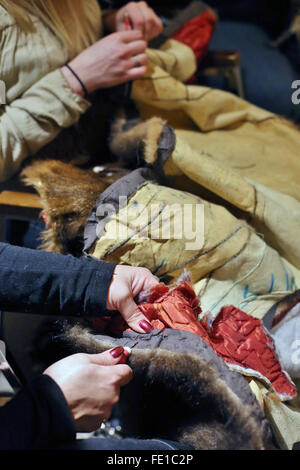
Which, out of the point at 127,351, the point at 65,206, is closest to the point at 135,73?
the point at 65,206

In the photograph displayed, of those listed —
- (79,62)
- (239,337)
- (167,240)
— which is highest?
(79,62)

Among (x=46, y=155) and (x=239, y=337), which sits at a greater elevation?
(x=46, y=155)

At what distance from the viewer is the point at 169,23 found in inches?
42.2

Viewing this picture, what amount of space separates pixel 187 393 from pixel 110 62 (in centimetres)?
65

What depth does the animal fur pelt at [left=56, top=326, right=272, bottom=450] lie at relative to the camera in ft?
1.53

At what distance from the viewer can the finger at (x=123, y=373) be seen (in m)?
0.49

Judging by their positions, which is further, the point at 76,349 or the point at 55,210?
the point at 55,210

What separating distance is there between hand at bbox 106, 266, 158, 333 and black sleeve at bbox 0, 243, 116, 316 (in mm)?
11

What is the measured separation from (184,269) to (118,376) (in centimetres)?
22

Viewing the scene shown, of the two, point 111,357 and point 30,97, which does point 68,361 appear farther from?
point 30,97

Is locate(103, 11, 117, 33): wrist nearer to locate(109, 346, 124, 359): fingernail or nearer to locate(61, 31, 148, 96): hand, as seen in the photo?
locate(61, 31, 148, 96): hand

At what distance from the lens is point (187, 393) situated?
0.51 meters

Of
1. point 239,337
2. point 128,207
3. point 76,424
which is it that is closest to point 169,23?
point 128,207
